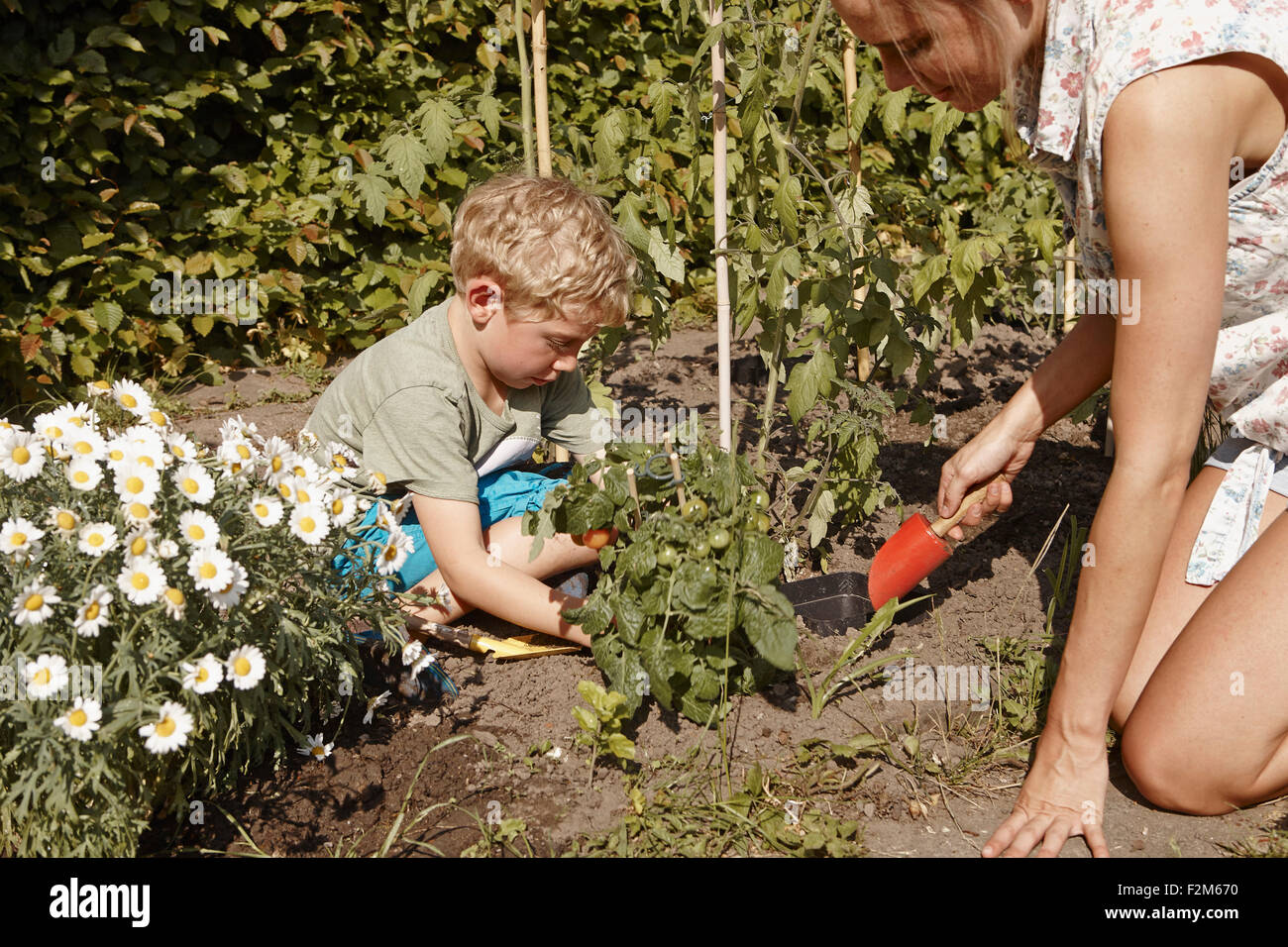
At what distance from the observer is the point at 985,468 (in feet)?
7.19

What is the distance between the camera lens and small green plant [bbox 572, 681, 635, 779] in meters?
1.88

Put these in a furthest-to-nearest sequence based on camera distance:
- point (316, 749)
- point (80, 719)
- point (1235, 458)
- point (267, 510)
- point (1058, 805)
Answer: point (1235, 458), point (316, 749), point (1058, 805), point (267, 510), point (80, 719)

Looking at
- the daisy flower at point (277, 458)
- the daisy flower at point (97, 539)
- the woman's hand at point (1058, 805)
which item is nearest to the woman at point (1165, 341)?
the woman's hand at point (1058, 805)

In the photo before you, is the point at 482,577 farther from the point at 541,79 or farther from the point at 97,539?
the point at 541,79

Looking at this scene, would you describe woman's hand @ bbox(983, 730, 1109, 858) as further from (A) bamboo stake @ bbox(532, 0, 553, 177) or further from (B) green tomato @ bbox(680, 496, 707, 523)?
(A) bamboo stake @ bbox(532, 0, 553, 177)

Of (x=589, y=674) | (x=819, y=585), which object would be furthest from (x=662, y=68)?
(x=589, y=674)

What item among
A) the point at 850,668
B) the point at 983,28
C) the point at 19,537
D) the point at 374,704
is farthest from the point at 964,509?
the point at 19,537

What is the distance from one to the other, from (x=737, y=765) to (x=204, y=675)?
947 mm

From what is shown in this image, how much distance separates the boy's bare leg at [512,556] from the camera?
94.8 inches

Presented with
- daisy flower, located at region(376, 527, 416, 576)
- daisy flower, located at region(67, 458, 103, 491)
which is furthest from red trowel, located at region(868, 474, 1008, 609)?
daisy flower, located at region(67, 458, 103, 491)

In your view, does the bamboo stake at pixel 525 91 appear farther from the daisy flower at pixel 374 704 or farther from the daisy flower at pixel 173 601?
the daisy flower at pixel 173 601

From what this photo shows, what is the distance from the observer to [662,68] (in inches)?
166

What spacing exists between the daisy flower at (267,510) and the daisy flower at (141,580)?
18cm

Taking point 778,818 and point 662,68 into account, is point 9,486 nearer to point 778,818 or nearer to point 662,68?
point 778,818
